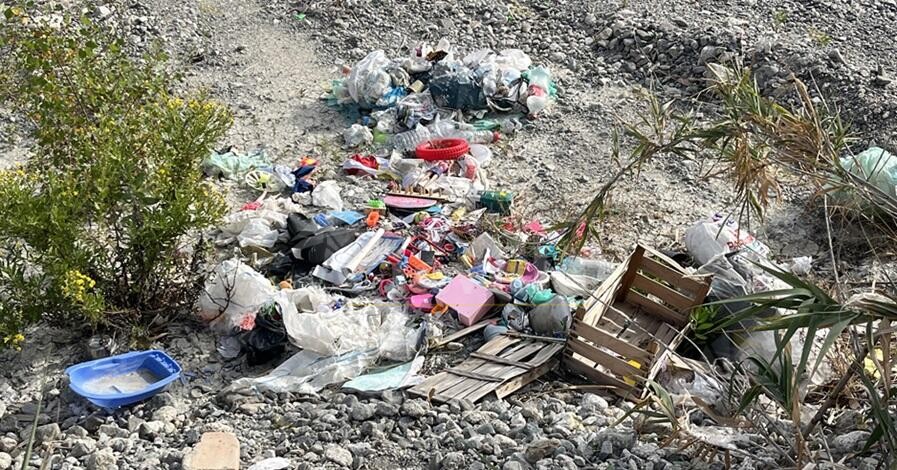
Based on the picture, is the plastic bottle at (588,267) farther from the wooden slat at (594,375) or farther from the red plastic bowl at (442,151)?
the red plastic bowl at (442,151)

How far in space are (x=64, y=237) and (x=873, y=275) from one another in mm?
3860

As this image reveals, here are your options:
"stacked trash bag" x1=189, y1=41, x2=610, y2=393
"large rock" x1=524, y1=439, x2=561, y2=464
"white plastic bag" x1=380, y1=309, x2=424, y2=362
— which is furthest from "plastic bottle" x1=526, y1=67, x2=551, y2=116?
"large rock" x1=524, y1=439, x2=561, y2=464

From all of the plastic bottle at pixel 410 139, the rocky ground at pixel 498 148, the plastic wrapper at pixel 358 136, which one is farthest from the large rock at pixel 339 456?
the plastic wrapper at pixel 358 136

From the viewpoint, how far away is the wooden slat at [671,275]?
13.4 feet

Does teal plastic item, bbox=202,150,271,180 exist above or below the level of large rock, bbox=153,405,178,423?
above

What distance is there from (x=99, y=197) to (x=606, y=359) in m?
2.15

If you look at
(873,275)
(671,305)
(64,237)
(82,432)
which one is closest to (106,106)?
(64,237)

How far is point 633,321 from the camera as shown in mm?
4207

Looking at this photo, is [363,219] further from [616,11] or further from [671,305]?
[616,11]

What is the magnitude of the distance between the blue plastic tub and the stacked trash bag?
1.05 feet

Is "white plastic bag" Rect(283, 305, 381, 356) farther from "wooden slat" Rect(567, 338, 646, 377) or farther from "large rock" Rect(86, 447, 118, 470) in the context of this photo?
"large rock" Rect(86, 447, 118, 470)

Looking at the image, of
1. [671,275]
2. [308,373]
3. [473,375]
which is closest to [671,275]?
[671,275]

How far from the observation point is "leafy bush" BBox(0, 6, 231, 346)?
3.61 metres

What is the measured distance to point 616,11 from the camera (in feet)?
25.3
